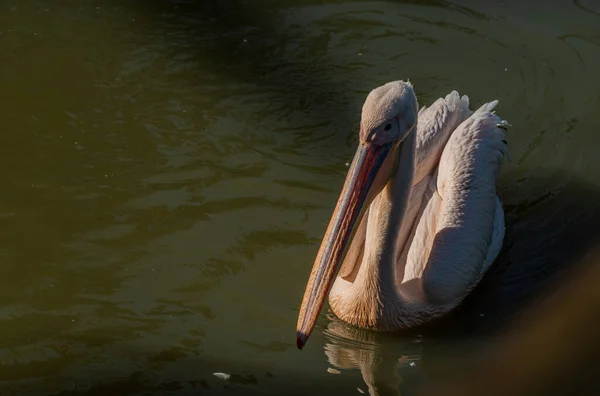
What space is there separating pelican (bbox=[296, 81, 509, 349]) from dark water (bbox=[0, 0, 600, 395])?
6.4 inches

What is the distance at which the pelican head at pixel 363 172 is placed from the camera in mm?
4059

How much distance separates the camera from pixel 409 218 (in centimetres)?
492

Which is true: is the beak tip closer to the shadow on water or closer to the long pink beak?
the long pink beak

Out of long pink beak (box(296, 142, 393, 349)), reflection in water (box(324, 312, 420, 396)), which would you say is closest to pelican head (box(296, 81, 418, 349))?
long pink beak (box(296, 142, 393, 349))

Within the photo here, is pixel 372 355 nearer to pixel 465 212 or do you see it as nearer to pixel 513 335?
pixel 513 335

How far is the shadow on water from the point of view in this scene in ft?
13.7

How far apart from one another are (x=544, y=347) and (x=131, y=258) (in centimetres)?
204

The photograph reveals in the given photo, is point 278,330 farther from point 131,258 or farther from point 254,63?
point 254,63

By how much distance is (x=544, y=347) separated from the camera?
4363mm

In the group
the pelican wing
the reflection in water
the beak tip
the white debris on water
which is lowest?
the white debris on water

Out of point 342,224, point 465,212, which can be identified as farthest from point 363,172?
point 465,212

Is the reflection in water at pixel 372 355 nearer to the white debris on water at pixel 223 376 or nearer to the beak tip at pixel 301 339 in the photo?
the beak tip at pixel 301 339

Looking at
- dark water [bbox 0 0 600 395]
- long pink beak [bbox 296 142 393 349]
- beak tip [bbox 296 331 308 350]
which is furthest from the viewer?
dark water [bbox 0 0 600 395]

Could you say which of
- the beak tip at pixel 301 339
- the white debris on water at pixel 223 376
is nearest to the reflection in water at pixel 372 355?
the beak tip at pixel 301 339
